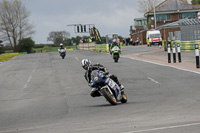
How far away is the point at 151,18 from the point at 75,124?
260 ft

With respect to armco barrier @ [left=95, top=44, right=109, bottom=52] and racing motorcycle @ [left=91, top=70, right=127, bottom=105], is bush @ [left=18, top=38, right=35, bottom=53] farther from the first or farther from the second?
racing motorcycle @ [left=91, top=70, right=127, bottom=105]

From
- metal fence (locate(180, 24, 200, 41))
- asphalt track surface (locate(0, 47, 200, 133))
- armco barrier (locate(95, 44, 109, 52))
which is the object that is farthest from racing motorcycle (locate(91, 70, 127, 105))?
armco barrier (locate(95, 44, 109, 52))

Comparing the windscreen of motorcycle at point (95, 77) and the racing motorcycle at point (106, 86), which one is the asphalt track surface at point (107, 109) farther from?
the windscreen of motorcycle at point (95, 77)

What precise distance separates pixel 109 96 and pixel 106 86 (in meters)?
0.26

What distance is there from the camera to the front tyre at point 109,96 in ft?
31.2

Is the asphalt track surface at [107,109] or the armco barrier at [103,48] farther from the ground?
the armco barrier at [103,48]

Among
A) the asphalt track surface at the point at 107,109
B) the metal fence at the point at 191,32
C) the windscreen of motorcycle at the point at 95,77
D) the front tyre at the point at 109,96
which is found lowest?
the asphalt track surface at the point at 107,109

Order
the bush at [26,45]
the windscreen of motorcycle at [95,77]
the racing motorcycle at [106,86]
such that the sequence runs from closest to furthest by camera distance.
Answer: the racing motorcycle at [106,86] < the windscreen of motorcycle at [95,77] < the bush at [26,45]

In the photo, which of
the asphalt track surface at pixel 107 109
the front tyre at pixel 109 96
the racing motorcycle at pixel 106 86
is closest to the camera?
the asphalt track surface at pixel 107 109

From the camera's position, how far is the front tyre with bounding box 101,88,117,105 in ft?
31.2

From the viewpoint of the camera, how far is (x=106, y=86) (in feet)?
31.6

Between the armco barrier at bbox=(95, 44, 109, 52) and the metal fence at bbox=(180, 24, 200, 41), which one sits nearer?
the metal fence at bbox=(180, 24, 200, 41)

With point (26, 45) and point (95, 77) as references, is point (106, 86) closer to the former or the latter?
point (95, 77)

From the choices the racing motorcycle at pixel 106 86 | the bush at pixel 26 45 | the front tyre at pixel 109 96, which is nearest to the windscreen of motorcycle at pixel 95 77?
the racing motorcycle at pixel 106 86
